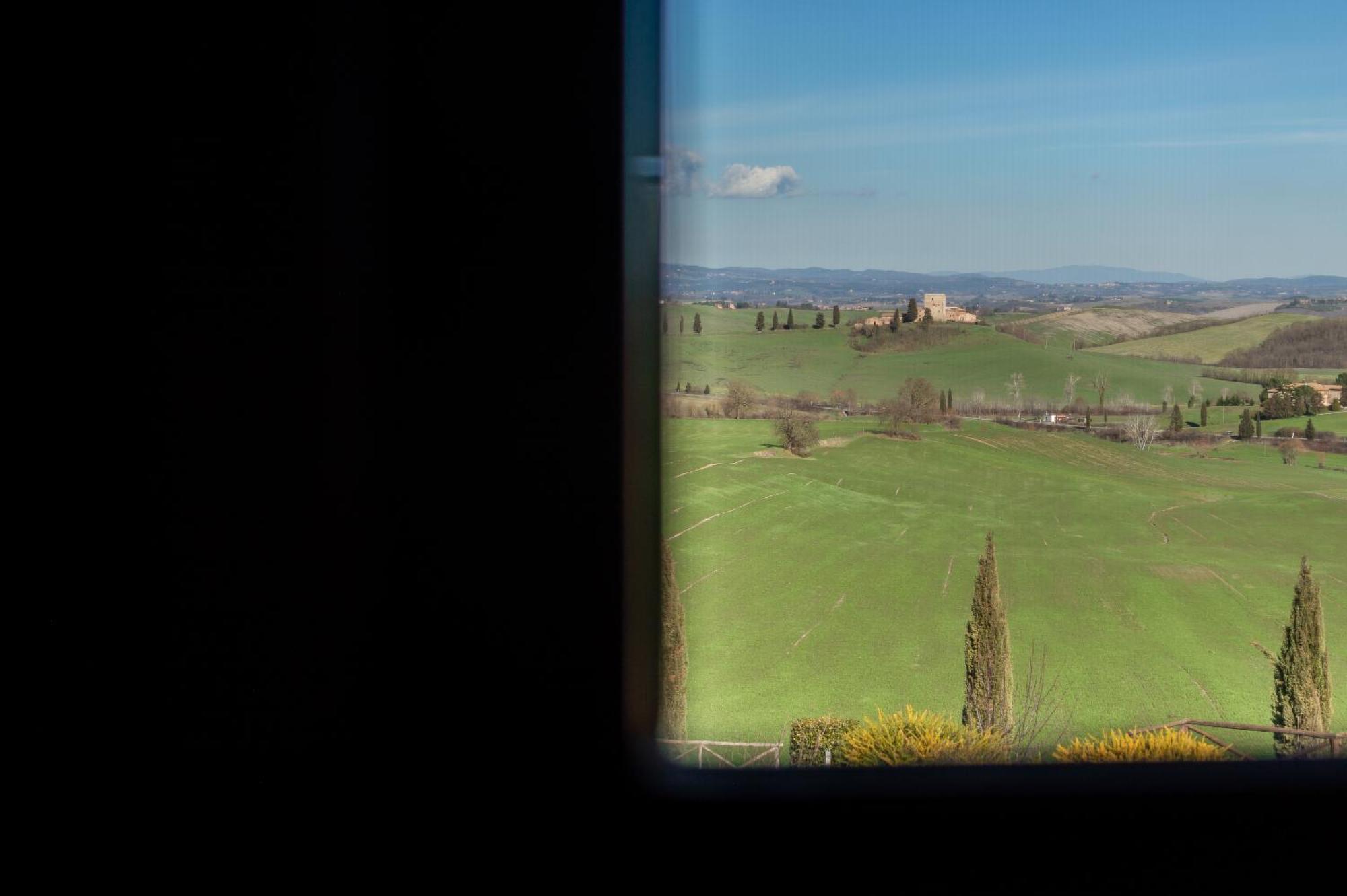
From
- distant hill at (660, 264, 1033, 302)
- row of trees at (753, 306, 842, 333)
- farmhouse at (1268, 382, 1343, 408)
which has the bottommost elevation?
farmhouse at (1268, 382, 1343, 408)

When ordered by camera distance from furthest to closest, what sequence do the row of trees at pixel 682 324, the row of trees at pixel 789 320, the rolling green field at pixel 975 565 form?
the row of trees at pixel 789 320 → the rolling green field at pixel 975 565 → the row of trees at pixel 682 324

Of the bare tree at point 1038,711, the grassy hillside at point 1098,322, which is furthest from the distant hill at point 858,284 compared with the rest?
the bare tree at point 1038,711

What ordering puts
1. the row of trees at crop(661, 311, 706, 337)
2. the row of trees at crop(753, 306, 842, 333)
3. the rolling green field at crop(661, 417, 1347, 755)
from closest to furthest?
the row of trees at crop(661, 311, 706, 337)
the rolling green field at crop(661, 417, 1347, 755)
the row of trees at crop(753, 306, 842, 333)

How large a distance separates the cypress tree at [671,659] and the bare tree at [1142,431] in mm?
1171

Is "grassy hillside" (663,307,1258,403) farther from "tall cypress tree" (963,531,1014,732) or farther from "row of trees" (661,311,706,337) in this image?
"tall cypress tree" (963,531,1014,732)

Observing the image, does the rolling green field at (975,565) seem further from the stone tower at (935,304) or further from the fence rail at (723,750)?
the stone tower at (935,304)

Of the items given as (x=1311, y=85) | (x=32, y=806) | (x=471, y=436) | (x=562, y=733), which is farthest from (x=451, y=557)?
(x=1311, y=85)

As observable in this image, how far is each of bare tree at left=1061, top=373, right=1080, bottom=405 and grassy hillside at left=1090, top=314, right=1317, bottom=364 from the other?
89 millimetres

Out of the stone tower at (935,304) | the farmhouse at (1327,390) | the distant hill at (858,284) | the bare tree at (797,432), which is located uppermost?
the distant hill at (858,284)

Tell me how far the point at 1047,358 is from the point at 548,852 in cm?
167

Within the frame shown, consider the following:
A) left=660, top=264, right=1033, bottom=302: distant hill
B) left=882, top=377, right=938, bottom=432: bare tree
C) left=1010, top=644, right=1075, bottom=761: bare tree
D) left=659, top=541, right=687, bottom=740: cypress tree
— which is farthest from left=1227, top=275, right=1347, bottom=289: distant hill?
left=659, top=541, right=687, bottom=740: cypress tree

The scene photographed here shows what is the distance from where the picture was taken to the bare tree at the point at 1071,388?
2.45 meters

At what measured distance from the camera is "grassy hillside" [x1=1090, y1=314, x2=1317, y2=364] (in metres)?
2.47

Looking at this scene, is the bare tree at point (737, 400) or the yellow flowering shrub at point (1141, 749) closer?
the yellow flowering shrub at point (1141, 749)
